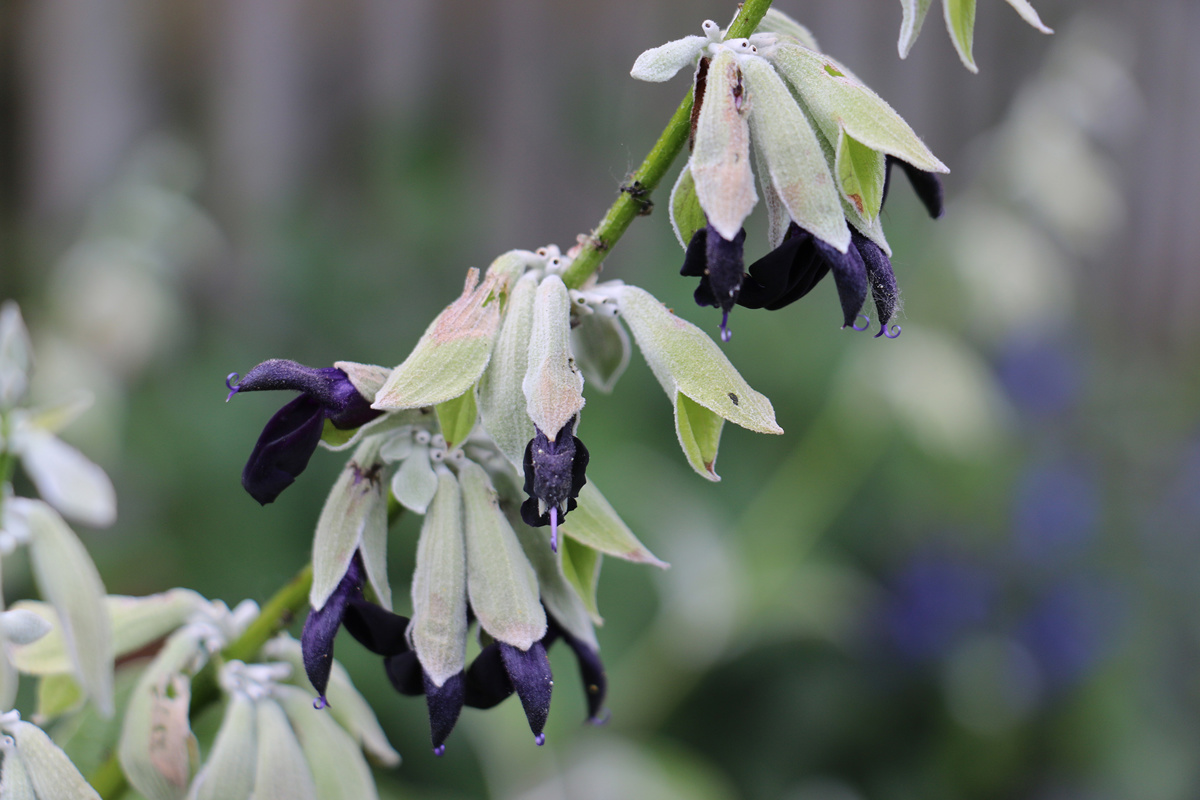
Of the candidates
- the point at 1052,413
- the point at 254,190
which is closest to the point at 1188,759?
the point at 1052,413

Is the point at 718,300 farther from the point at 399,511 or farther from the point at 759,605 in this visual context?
the point at 759,605

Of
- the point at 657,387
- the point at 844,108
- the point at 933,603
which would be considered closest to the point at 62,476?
the point at 844,108

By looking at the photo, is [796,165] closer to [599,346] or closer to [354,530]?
[599,346]

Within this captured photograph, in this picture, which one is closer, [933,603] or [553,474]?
[553,474]

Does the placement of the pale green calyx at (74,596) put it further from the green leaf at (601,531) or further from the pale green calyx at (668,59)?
the pale green calyx at (668,59)

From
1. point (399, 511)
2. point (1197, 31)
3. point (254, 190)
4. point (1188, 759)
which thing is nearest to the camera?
point (399, 511)

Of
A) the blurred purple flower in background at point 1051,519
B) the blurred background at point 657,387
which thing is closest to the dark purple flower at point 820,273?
the blurred background at point 657,387

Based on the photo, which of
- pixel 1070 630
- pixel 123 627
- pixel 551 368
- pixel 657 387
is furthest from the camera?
pixel 657 387
